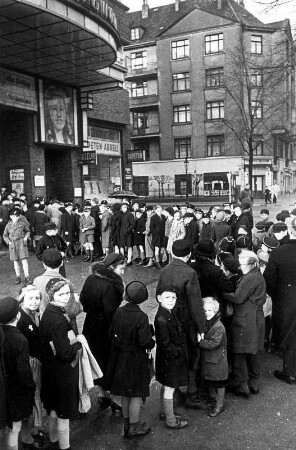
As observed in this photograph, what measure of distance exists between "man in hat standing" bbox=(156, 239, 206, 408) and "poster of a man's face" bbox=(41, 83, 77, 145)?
15.5m

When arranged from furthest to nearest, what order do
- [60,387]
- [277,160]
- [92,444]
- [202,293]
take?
[277,160], [202,293], [92,444], [60,387]

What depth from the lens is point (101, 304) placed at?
4469mm

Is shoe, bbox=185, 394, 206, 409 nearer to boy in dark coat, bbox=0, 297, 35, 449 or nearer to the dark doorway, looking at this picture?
boy in dark coat, bbox=0, 297, 35, 449

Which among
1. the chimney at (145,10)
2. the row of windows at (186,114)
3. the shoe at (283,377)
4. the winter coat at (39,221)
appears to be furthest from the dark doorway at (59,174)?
the chimney at (145,10)

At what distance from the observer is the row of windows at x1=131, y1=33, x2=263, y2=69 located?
41000 millimetres

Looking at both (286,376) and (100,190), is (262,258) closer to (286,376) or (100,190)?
(286,376)

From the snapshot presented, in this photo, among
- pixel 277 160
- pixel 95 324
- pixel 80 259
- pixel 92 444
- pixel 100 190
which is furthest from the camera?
pixel 277 160

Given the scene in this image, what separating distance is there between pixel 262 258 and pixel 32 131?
1459 cm

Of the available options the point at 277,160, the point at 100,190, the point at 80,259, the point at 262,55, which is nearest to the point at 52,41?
the point at 80,259

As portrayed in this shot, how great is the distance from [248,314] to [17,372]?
2617 mm

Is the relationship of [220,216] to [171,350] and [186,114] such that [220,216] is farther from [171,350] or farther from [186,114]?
[186,114]

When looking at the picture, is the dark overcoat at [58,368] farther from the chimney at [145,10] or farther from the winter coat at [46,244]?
the chimney at [145,10]

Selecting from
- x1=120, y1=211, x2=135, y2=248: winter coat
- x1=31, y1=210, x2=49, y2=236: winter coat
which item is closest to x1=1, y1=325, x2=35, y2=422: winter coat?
x1=120, y1=211, x2=135, y2=248: winter coat

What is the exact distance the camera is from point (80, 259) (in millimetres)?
13328
